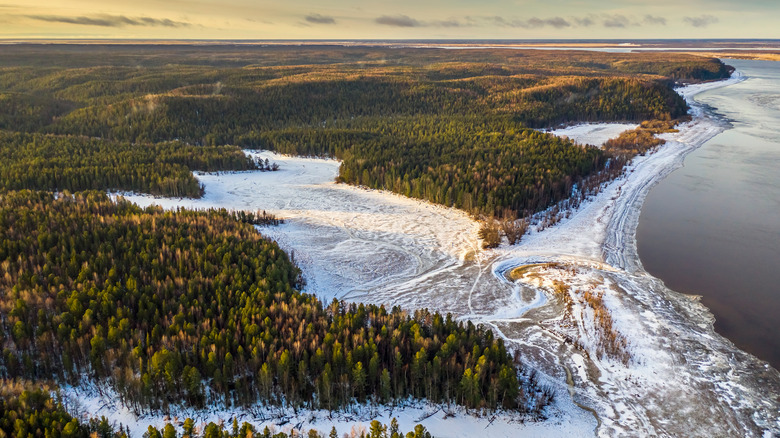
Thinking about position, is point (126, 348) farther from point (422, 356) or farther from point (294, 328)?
point (422, 356)

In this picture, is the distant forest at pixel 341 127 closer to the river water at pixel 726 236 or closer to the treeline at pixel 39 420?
the river water at pixel 726 236

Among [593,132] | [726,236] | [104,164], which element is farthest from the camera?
[593,132]

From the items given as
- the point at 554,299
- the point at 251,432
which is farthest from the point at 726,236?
the point at 251,432

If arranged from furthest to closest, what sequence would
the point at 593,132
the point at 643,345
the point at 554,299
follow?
the point at 593,132 → the point at 554,299 → the point at 643,345

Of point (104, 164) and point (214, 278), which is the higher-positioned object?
point (104, 164)

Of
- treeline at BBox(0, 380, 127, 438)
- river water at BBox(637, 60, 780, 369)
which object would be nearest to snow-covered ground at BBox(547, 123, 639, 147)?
river water at BBox(637, 60, 780, 369)

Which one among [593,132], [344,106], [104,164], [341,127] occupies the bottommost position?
Answer: [104,164]

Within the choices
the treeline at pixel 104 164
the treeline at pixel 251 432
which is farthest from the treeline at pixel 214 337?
the treeline at pixel 104 164

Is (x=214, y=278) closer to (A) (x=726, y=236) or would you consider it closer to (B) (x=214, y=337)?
(B) (x=214, y=337)
